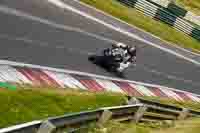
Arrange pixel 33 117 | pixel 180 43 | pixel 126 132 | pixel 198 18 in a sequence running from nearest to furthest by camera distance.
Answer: pixel 33 117 < pixel 126 132 < pixel 180 43 < pixel 198 18

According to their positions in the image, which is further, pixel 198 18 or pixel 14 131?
pixel 198 18

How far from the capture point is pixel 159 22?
43.8m

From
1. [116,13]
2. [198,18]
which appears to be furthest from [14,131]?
[198,18]

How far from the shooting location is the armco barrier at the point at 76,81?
19016mm

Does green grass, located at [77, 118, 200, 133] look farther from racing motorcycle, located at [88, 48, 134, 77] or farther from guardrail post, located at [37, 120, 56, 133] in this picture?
racing motorcycle, located at [88, 48, 134, 77]

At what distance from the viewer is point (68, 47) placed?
25.7m

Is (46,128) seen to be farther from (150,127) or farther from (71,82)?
(150,127)

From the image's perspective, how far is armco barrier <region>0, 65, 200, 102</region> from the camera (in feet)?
62.4

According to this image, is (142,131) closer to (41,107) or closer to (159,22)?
(41,107)

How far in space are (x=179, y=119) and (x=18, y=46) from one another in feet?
24.7

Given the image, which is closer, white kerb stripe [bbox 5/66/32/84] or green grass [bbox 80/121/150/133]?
green grass [bbox 80/121/150/133]

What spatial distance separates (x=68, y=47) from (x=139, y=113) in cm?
625

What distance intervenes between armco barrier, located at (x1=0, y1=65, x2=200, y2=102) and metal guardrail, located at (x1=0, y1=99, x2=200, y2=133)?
2.31m

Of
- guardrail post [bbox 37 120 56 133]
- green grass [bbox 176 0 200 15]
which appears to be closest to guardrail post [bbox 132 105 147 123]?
guardrail post [bbox 37 120 56 133]
